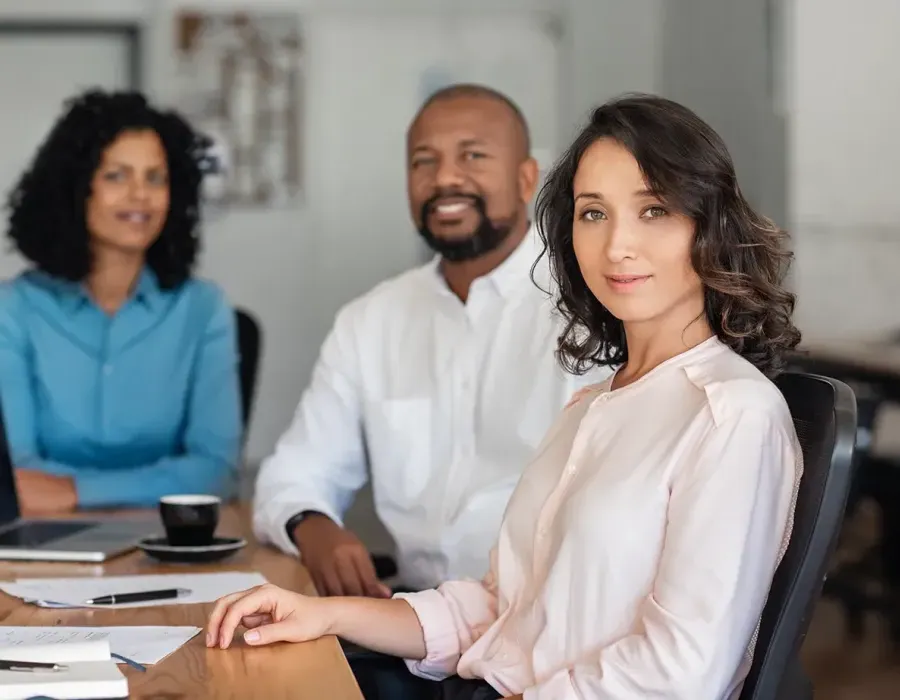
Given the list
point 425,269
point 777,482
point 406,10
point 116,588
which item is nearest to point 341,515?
point 425,269

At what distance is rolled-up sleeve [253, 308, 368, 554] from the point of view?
1967mm

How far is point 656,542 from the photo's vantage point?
1.16m

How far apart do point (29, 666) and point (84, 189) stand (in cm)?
175

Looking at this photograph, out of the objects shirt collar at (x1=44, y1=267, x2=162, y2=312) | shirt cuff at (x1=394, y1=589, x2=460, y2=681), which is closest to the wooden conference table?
shirt cuff at (x1=394, y1=589, x2=460, y2=681)

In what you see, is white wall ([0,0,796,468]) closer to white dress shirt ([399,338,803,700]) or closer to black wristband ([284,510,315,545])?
black wristband ([284,510,315,545])

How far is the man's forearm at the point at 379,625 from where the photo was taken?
1.32 m

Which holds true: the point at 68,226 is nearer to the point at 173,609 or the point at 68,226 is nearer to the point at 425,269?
the point at 425,269

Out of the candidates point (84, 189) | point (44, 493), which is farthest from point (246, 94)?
point (44, 493)

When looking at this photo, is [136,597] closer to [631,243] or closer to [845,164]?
[631,243]

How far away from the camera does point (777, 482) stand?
1109 mm

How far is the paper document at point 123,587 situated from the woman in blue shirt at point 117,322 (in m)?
0.67

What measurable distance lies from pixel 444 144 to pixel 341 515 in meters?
0.65

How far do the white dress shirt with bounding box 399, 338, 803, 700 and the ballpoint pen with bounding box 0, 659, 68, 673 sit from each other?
0.42m

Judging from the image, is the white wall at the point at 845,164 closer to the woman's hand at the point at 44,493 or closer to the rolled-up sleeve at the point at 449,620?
the woman's hand at the point at 44,493
